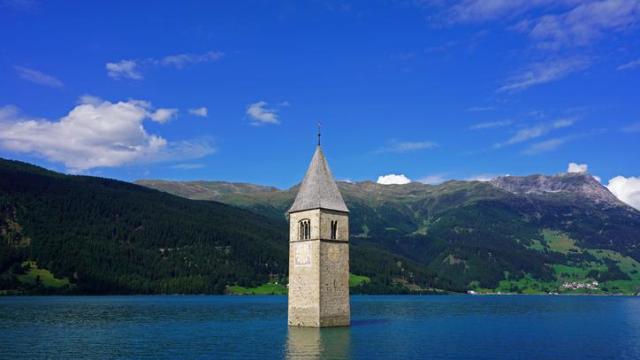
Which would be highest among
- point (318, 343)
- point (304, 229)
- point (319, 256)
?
point (304, 229)

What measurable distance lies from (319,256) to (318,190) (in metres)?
8.23

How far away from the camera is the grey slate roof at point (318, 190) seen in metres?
70.6

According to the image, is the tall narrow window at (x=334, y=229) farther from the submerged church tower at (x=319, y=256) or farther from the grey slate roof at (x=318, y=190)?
the grey slate roof at (x=318, y=190)

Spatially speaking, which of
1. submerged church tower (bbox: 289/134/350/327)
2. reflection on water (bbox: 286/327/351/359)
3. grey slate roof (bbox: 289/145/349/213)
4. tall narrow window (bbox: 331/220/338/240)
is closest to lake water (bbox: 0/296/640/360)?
reflection on water (bbox: 286/327/351/359)

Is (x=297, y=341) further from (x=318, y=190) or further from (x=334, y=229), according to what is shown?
(x=318, y=190)

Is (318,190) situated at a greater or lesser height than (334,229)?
greater

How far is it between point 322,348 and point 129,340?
23.4 metres

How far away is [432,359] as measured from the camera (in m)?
52.8

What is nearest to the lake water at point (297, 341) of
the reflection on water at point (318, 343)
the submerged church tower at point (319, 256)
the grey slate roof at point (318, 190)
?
the reflection on water at point (318, 343)

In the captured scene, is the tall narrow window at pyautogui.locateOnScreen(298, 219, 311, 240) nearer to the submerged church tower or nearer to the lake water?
the submerged church tower

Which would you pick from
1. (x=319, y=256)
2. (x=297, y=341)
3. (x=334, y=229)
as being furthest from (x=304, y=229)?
(x=297, y=341)

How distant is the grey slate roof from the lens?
70.6 meters

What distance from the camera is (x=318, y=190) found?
71.2m

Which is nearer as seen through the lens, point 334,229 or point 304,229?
point 334,229
